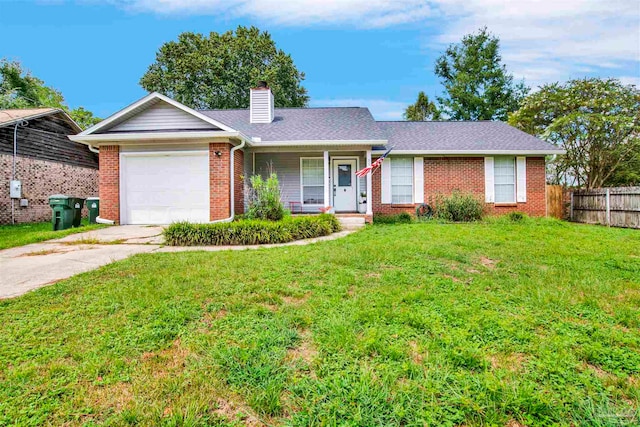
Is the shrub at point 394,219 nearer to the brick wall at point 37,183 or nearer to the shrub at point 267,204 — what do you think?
the shrub at point 267,204

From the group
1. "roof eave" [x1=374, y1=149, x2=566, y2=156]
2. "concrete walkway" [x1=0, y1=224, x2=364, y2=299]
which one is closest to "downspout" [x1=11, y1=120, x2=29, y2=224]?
"concrete walkway" [x1=0, y1=224, x2=364, y2=299]

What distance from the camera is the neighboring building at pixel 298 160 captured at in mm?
10070

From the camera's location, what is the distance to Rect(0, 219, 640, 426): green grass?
6.06 feet

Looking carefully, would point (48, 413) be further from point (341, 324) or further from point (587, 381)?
point (587, 381)

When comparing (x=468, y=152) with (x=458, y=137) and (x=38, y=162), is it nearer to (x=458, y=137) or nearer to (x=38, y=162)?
(x=458, y=137)

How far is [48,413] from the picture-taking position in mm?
1810

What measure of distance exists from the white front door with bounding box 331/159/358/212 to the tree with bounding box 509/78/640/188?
10.6 meters

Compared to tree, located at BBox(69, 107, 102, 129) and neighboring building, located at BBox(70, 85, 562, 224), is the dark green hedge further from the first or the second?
tree, located at BBox(69, 107, 102, 129)

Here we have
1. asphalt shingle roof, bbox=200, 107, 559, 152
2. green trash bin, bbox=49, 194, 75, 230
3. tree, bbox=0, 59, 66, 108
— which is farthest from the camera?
tree, bbox=0, 59, 66, 108

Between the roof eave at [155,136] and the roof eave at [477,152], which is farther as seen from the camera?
the roof eave at [477,152]

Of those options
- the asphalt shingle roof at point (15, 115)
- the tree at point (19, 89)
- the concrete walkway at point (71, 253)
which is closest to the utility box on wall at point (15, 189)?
the asphalt shingle roof at point (15, 115)

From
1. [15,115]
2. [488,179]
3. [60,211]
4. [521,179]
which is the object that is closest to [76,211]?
[60,211]

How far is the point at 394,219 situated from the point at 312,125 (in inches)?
189

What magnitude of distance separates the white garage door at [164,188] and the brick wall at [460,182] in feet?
20.4
